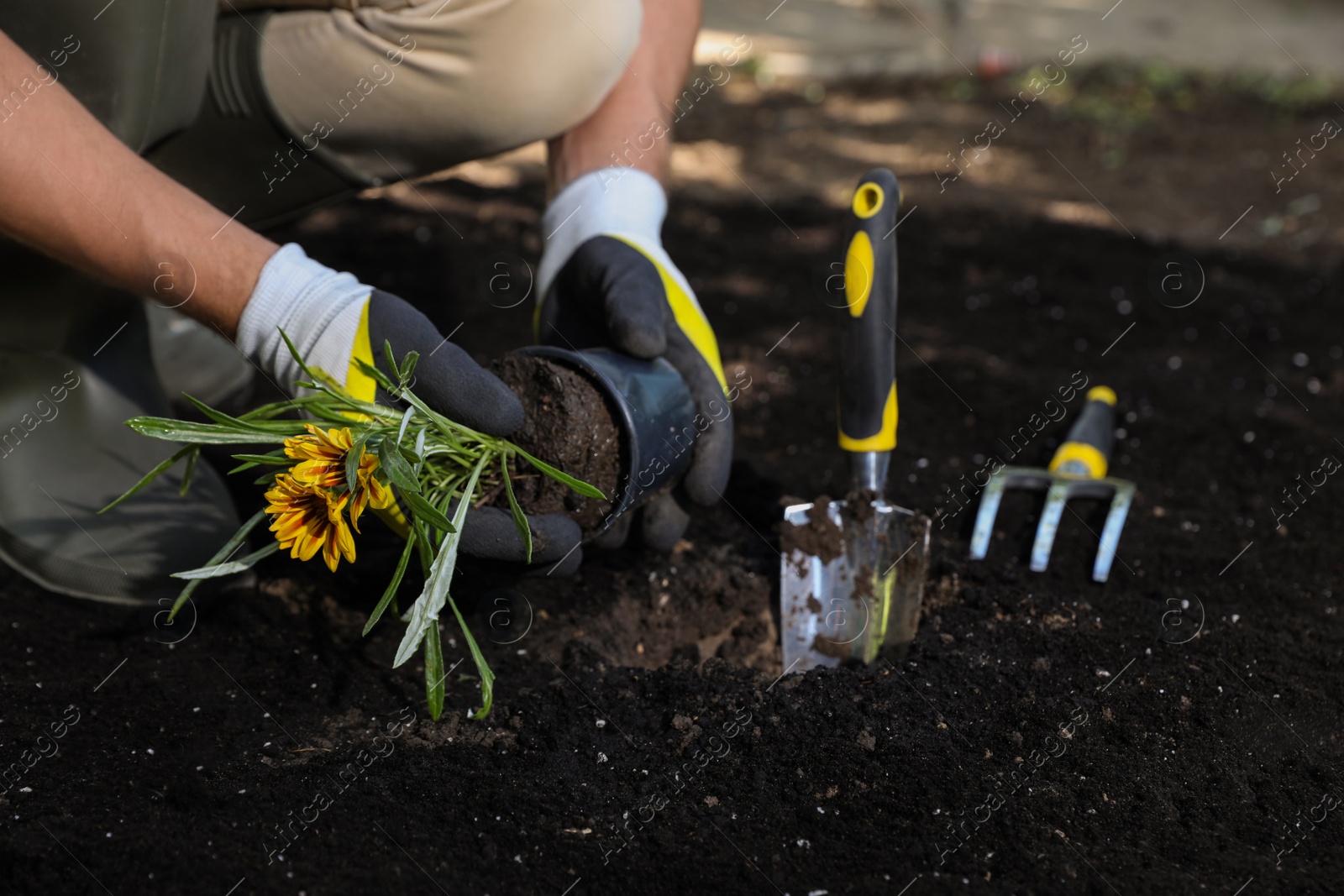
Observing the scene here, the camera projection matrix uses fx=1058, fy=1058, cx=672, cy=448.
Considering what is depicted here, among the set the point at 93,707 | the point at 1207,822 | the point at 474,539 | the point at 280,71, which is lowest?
the point at 1207,822

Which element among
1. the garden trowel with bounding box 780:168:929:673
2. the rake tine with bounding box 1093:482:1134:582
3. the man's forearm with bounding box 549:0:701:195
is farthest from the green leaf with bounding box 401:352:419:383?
the rake tine with bounding box 1093:482:1134:582

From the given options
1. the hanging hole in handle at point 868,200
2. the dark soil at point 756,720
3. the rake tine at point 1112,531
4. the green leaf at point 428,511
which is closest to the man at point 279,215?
the green leaf at point 428,511

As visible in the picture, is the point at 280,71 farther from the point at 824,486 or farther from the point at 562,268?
the point at 824,486

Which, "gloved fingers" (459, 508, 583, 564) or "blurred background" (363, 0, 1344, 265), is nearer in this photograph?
"gloved fingers" (459, 508, 583, 564)

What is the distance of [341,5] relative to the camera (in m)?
2.08

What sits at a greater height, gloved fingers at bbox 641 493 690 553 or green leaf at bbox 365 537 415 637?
green leaf at bbox 365 537 415 637

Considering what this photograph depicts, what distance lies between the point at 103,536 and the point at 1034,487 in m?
1.84

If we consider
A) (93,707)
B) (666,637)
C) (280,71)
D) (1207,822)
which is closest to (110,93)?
(280,71)

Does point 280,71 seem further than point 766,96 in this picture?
No

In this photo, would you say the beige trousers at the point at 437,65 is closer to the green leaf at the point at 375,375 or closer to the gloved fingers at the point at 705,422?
the gloved fingers at the point at 705,422

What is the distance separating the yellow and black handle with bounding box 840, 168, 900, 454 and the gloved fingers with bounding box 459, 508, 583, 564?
1.94 ft

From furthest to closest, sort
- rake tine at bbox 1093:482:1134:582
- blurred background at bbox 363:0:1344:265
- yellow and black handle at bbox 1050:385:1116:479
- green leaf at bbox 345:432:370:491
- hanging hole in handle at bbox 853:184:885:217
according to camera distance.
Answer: blurred background at bbox 363:0:1344:265 → yellow and black handle at bbox 1050:385:1116:479 → rake tine at bbox 1093:482:1134:582 → hanging hole in handle at bbox 853:184:885:217 → green leaf at bbox 345:432:370:491

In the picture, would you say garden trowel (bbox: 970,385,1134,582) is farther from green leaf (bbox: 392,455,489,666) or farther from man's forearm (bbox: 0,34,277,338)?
man's forearm (bbox: 0,34,277,338)

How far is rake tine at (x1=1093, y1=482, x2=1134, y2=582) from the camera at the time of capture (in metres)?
1.96
